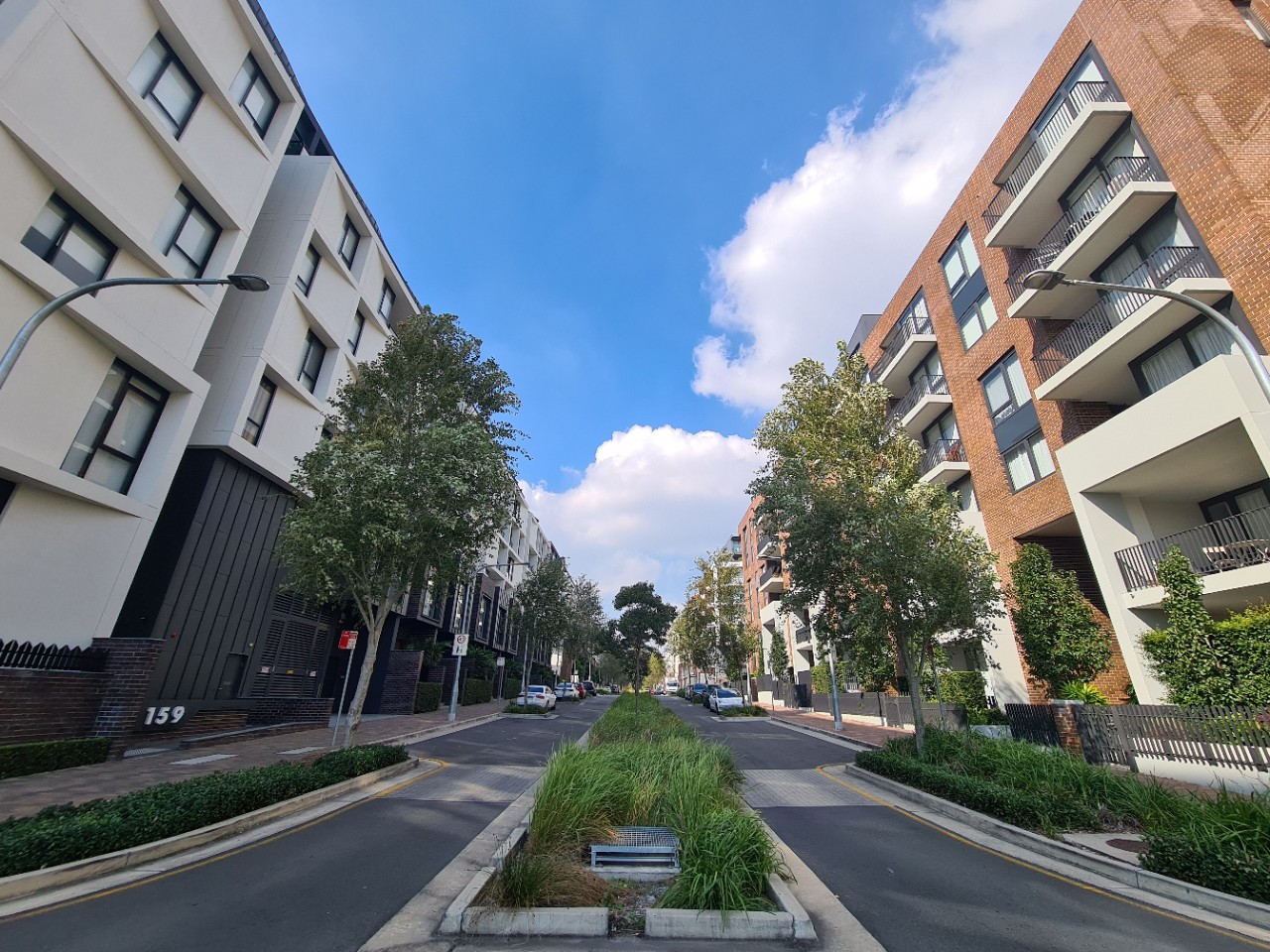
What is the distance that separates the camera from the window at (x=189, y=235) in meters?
15.2

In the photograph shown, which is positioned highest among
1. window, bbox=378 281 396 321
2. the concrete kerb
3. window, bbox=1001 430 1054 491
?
window, bbox=378 281 396 321

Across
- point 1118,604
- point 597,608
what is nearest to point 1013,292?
point 1118,604

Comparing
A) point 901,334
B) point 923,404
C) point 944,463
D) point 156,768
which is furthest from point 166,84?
point 901,334

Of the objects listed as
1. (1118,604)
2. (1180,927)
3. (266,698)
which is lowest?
(1180,927)

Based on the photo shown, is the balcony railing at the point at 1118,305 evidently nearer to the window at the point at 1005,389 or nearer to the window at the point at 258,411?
the window at the point at 1005,389

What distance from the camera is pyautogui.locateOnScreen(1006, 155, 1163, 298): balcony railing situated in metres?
15.1

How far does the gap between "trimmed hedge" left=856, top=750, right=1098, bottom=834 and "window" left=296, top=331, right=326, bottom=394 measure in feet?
74.0

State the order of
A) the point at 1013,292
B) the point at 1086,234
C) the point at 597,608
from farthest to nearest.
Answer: the point at 597,608, the point at 1013,292, the point at 1086,234

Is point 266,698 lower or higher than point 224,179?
lower

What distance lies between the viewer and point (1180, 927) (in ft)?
15.8

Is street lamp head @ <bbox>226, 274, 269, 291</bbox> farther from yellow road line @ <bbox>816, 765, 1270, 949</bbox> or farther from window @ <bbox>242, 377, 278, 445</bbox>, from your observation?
yellow road line @ <bbox>816, 765, 1270, 949</bbox>

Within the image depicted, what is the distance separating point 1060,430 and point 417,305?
2929cm

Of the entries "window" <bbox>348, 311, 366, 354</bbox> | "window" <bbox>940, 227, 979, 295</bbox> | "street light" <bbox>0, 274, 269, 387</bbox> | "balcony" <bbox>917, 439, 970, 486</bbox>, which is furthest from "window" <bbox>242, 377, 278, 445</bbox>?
"window" <bbox>940, 227, 979, 295</bbox>

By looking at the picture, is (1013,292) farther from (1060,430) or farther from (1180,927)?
(1180,927)
